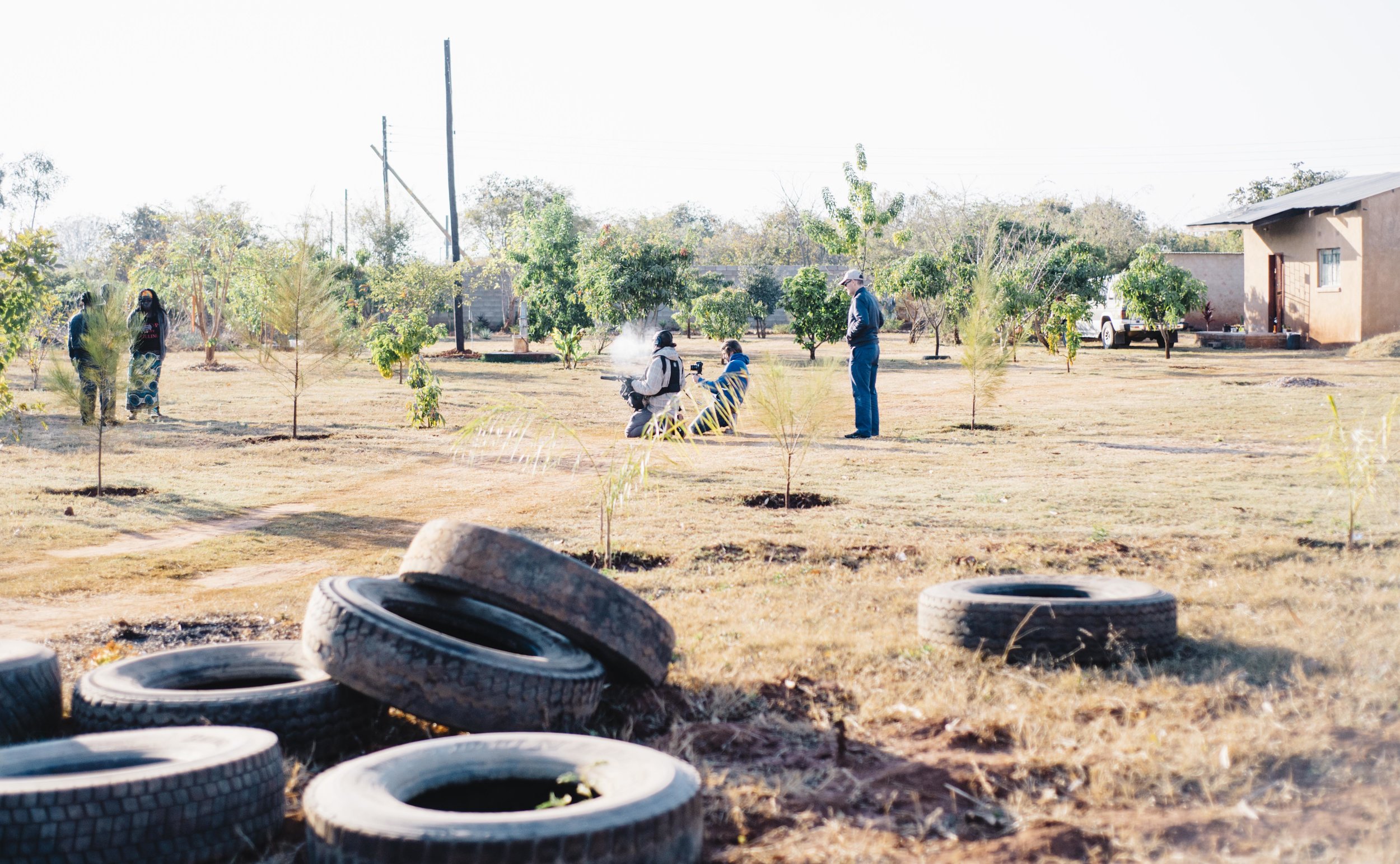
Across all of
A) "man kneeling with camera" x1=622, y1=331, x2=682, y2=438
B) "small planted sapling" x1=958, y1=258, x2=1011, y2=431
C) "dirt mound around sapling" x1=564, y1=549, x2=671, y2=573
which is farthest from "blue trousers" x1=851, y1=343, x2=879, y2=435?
"dirt mound around sapling" x1=564, y1=549, x2=671, y2=573

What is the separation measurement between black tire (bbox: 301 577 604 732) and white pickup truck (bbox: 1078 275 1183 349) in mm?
28915

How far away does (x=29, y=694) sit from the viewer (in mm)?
4289

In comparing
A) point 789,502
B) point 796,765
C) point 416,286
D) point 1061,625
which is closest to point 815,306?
point 416,286

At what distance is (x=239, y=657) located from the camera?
470 centimetres

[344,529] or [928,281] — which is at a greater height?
[928,281]

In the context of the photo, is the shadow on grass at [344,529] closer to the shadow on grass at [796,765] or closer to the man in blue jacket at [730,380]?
the man in blue jacket at [730,380]

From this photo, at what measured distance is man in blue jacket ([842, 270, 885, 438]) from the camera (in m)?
13.0

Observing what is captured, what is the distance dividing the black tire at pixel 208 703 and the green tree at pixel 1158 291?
980 inches

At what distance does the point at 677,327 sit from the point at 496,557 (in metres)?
36.8

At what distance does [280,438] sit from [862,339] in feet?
23.8

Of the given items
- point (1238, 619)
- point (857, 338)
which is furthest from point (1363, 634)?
point (857, 338)

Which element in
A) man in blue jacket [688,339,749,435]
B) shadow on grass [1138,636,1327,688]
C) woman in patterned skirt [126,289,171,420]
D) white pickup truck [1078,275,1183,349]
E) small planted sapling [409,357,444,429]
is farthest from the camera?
white pickup truck [1078,275,1183,349]

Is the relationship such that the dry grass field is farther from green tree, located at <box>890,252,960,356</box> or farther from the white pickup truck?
the white pickup truck

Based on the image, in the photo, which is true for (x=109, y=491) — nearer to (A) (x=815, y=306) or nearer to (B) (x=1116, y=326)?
(A) (x=815, y=306)
